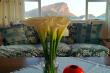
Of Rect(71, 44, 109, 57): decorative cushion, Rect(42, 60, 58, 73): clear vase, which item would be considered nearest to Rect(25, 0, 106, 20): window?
Rect(71, 44, 109, 57): decorative cushion

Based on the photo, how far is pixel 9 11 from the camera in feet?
13.5

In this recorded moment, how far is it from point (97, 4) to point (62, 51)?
6.02 feet

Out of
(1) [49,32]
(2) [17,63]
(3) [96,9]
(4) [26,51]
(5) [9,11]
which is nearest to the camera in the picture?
(1) [49,32]

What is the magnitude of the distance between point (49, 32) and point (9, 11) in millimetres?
3035

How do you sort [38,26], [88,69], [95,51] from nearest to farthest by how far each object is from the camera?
[38,26], [88,69], [95,51]

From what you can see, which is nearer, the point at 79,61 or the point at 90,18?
the point at 79,61

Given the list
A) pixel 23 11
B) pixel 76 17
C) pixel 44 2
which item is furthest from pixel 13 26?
pixel 76 17

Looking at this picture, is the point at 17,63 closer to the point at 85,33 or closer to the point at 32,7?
the point at 85,33

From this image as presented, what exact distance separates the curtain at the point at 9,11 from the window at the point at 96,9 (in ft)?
4.83

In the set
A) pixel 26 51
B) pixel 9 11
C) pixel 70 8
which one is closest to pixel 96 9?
pixel 70 8

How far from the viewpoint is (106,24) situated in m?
4.31

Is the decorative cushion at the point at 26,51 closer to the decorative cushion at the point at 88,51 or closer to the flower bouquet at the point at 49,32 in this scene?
the decorative cushion at the point at 88,51

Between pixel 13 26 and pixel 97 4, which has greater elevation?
pixel 97 4

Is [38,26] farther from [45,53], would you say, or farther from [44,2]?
[44,2]
